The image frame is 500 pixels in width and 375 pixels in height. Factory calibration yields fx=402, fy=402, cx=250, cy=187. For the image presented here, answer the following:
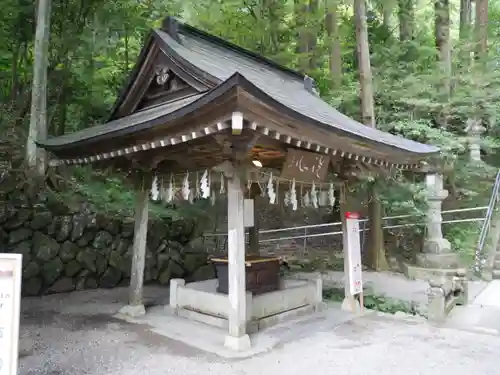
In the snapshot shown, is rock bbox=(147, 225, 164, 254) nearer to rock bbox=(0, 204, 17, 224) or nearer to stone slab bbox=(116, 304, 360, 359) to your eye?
stone slab bbox=(116, 304, 360, 359)

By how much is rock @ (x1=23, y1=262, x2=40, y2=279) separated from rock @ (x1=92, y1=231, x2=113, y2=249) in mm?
1140

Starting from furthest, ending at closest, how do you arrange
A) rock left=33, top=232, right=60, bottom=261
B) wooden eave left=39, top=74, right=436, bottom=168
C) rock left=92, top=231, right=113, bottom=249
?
1. rock left=92, top=231, right=113, bottom=249
2. rock left=33, top=232, right=60, bottom=261
3. wooden eave left=39, top=74, right=436, bottom=168

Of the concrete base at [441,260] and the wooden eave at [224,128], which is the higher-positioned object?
the wooden eave at [224,128]

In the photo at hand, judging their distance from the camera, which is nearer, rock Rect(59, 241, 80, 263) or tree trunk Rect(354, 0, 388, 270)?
rock Rect(59, 241, 80, 263)

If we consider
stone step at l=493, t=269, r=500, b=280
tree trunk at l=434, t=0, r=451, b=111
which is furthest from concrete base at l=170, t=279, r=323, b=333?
tree trunk at l=434, t=0, r=451, b=111

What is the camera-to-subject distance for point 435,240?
1002 centimetres

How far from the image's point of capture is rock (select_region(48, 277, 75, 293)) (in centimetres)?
773

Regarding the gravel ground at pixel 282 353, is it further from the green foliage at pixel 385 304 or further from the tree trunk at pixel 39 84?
the tree trunk at pixel 39 84

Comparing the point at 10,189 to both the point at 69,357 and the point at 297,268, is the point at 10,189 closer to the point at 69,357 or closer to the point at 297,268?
the point at 69,357

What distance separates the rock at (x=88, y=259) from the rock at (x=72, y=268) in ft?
0.26

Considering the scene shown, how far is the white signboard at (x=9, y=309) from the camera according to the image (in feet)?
9.50

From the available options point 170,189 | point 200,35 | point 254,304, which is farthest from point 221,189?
point 200,35

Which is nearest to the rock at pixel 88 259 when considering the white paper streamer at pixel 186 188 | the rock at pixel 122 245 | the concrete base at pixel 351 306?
the rock at pixel 122 245

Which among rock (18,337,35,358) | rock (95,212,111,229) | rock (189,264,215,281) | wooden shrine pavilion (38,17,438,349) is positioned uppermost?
wooden shrine pavilion (38,17,438,349)
